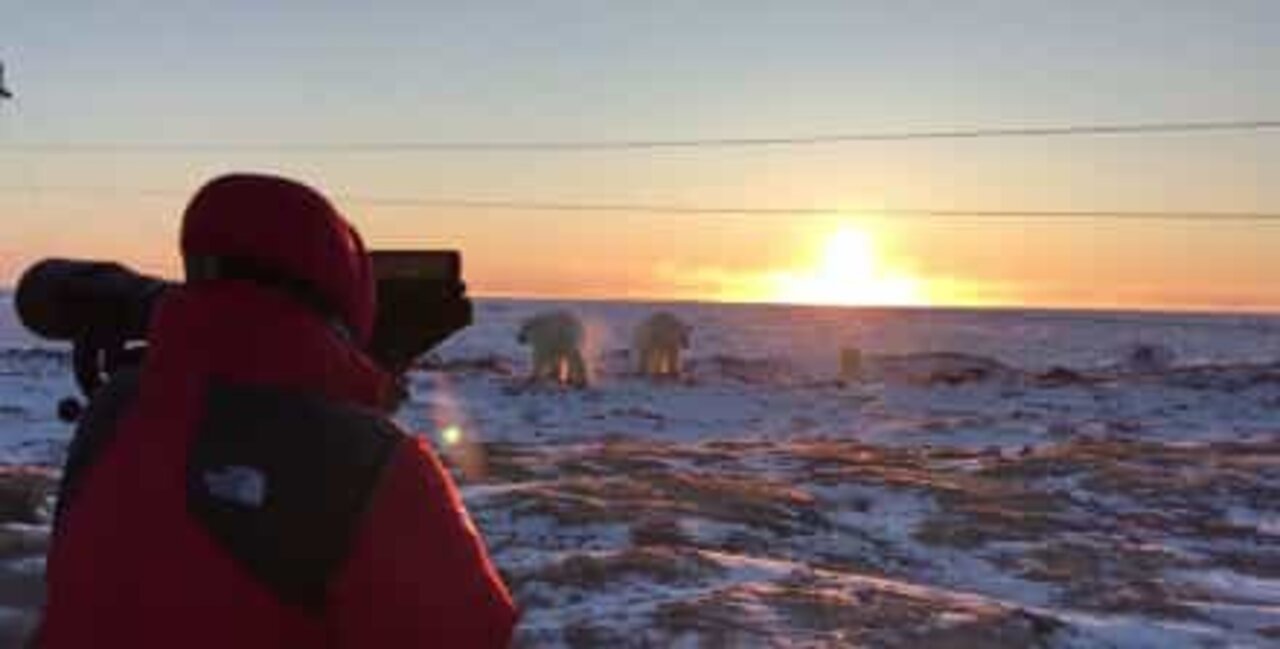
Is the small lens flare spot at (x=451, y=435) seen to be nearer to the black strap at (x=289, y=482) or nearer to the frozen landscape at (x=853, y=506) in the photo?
the frozen landscape at (x=853, y=506)

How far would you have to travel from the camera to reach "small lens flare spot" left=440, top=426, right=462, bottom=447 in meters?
20.8

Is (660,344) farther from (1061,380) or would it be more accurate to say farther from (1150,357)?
(1150,357)

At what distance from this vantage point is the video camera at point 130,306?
8.71ft

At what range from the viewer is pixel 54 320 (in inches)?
107

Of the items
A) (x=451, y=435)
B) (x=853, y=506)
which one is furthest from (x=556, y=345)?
(x=853, y=506)

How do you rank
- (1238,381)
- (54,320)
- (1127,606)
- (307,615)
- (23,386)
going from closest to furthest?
1. (307,615)
2. (54,320)
3. (1127,606)
4. (23,386)
5. (1238,381)

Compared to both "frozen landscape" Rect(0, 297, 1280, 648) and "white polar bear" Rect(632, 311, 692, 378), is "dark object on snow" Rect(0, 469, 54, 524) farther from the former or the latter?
"white polar bear" Rect(632, 311, 692, 378)

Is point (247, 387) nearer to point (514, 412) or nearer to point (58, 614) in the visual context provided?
point (58, 614)

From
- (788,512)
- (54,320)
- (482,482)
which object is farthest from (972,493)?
(54,320)

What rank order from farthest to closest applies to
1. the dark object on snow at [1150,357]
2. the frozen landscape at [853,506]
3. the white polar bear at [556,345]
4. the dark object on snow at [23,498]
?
the dark object on snow at [1150,357] → the white polar bear at [556,345] → the dark object on snow at [23,498] → the frozen landscape at [853,506]

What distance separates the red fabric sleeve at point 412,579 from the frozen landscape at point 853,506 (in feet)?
22.3

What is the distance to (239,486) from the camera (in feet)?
6.99

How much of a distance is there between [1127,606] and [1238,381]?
2346 cm

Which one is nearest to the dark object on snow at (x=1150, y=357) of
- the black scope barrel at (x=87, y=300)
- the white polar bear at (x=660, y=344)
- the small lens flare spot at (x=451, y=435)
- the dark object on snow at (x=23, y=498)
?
the white polar bear at (x=660, y=344)
